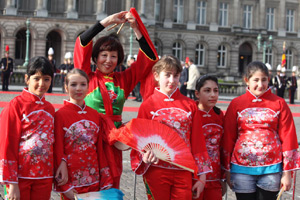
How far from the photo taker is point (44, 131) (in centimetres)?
363

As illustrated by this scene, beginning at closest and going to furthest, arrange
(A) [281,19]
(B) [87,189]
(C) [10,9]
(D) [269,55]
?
(B) [87,189] → (C) [10,9] → (D) [269,55] → (A) [281,19]

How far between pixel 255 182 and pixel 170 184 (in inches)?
33.4

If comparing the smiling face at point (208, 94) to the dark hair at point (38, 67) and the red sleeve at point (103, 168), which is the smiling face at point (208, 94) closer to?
the red sleeve at point (103, 168)

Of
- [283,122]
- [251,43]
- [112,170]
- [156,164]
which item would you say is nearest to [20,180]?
[112,170]

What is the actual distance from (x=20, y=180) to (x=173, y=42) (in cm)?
4460

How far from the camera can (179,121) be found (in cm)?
381

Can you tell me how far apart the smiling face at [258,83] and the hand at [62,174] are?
6.25 feet

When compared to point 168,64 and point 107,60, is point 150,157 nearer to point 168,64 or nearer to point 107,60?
point 168,64

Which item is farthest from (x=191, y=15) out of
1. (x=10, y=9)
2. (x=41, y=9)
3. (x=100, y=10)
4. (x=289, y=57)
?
(x=10, y=9)

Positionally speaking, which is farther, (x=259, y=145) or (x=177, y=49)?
(x=177, y=49)

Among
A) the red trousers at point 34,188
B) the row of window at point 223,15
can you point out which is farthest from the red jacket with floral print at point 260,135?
the row of window at point 223,15

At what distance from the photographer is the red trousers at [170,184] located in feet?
12.3

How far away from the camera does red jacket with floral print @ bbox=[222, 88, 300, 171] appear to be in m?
4.01

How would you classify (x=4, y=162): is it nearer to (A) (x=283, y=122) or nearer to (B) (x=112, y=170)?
(B) (x=112, y=170)
